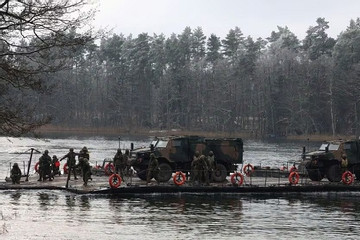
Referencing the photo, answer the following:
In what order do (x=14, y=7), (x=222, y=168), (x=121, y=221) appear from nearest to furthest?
(x=14, y=7), (x=121, y=221), (x=222, y=168)

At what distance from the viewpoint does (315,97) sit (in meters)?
122

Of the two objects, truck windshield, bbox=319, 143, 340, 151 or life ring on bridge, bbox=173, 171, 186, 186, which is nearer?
life ring on bridge, bbox=173, 171, 186, 186

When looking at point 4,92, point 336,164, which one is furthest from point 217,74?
point 4,92

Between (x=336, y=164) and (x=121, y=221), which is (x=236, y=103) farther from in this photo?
(x=121, y=221)

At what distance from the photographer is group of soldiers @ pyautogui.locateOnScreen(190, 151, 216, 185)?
3400 cm

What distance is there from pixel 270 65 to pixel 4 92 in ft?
394

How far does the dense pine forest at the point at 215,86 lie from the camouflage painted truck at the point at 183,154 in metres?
79.0

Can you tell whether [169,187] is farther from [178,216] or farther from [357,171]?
[357,171]

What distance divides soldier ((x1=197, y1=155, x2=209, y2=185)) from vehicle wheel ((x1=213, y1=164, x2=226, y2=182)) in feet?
5.49

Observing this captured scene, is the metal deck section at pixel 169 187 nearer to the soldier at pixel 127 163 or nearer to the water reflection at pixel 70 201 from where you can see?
the soldier at pixel 127 163

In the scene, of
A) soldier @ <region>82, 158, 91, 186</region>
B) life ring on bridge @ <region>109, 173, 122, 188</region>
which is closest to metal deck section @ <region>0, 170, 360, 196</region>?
life ring on bridge @ <region>109, 173, 122, 188</region>

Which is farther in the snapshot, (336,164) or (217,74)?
(217,74)

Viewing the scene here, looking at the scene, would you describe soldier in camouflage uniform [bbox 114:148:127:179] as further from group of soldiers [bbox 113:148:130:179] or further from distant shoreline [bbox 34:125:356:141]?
distant shoreline [bbox 34:125:356:141]

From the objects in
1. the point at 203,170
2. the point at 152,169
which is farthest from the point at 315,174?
the point at 152,169
